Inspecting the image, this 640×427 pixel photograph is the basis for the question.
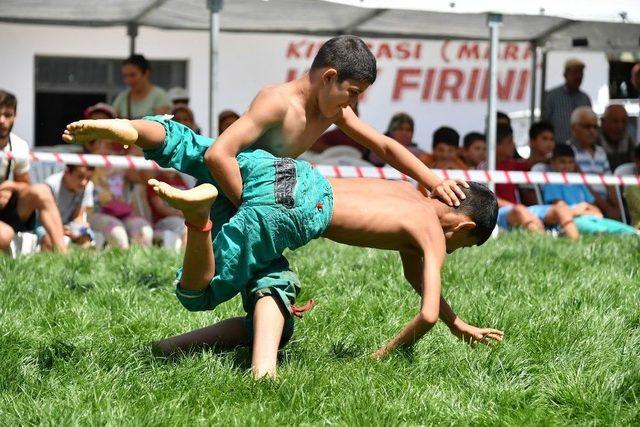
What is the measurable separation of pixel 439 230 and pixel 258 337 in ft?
2.57

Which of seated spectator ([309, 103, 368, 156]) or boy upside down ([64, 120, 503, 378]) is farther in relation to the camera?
seated spectator ([309, 103, 368, 156])

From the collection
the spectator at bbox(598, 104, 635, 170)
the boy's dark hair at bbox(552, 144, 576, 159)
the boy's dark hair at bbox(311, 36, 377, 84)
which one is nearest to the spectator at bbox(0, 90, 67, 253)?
the boy's dark hair at bbox(311, 36, 377, 84)

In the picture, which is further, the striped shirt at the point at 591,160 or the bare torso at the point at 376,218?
the striped shirt at the point at 591,160

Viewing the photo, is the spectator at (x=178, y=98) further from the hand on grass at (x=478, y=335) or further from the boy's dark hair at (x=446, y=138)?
the hand on grass at (x=478, y=335)

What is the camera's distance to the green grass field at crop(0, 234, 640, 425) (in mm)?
3967

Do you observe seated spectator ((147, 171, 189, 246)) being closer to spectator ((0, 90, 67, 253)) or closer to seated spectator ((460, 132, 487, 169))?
spectator ((0, 90, 67, 253))

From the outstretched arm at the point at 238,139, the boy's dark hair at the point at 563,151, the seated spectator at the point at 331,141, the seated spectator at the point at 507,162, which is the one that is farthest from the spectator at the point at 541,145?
the outstretched arm at the point at 238,139

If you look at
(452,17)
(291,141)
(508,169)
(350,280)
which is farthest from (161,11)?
(291,141)

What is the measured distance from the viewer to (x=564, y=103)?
14.3 m

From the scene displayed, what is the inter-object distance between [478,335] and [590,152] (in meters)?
8.15

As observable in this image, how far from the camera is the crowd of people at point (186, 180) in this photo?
9.09m

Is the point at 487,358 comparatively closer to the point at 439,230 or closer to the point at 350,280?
the point at 439,230

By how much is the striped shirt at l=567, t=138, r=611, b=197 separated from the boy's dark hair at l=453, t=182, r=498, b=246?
765 cm

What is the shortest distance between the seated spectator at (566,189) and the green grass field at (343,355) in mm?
4556
